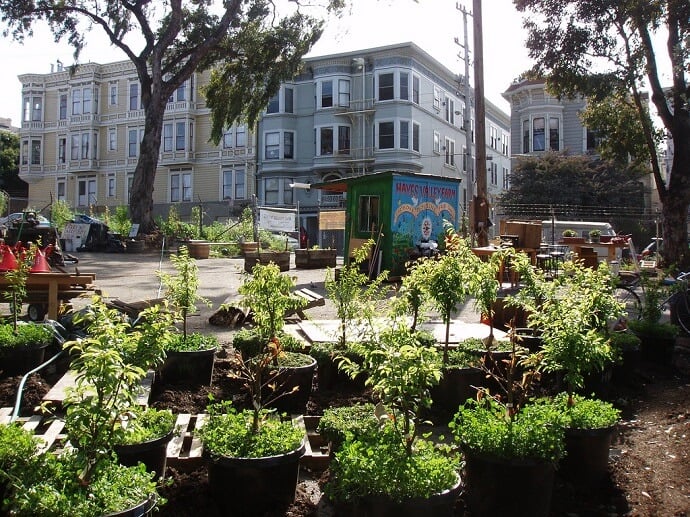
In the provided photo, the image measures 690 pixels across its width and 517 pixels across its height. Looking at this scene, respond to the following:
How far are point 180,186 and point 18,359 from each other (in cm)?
Result: 4546

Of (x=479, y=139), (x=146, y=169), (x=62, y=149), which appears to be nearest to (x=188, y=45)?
(x=146, y=169)

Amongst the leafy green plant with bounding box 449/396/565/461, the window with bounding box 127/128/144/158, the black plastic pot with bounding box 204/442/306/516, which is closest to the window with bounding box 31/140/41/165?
the window with bounding box 127/128/144/158

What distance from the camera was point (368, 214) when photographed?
16.7 m

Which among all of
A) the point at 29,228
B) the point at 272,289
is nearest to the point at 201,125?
the point at 29,228

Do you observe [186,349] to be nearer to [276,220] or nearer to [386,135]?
[276,220]

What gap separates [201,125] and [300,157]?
9318 millimetres

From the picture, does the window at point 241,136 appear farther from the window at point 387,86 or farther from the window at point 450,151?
the window at point 450,151

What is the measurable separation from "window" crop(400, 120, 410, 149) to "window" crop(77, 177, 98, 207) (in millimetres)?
26569

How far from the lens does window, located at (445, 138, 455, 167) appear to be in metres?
48.0

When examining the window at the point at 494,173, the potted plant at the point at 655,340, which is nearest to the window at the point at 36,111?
the window at the point at 494,173

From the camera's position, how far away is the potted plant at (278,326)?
500cm

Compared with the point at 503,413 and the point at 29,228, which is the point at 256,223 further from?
the point at 503,413

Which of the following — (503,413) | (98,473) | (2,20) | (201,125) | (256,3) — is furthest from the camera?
(201,125)

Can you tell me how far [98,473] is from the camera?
2.85m
